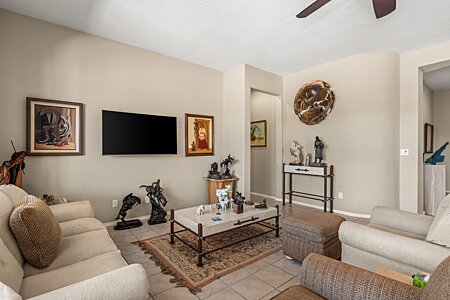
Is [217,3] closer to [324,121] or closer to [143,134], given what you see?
[143,134]

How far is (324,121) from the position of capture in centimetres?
446

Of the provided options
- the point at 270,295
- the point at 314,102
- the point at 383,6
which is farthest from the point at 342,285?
the point at 314,102

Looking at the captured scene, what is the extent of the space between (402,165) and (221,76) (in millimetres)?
3738

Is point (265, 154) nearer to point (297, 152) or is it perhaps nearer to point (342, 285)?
point (297, 152)

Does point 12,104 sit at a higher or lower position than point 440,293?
higher

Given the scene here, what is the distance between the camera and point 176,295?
1.85m

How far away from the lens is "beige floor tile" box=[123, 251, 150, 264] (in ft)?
7.81

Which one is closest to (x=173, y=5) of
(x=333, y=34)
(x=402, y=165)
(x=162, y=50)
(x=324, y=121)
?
(x=162, y=50)

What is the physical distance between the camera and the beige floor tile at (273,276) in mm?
2037

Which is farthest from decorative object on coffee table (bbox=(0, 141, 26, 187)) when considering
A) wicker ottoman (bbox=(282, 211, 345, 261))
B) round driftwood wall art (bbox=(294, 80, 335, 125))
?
round driftwood wall art (bbox=(294, 80, 335, 125))

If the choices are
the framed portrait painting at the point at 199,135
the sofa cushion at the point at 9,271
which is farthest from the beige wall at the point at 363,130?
the sofa cushion at the point at 9,271

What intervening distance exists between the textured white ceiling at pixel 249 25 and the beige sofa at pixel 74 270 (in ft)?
7.38

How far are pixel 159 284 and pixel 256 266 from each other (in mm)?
947

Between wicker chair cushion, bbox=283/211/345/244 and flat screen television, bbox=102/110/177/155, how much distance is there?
2432 mm
